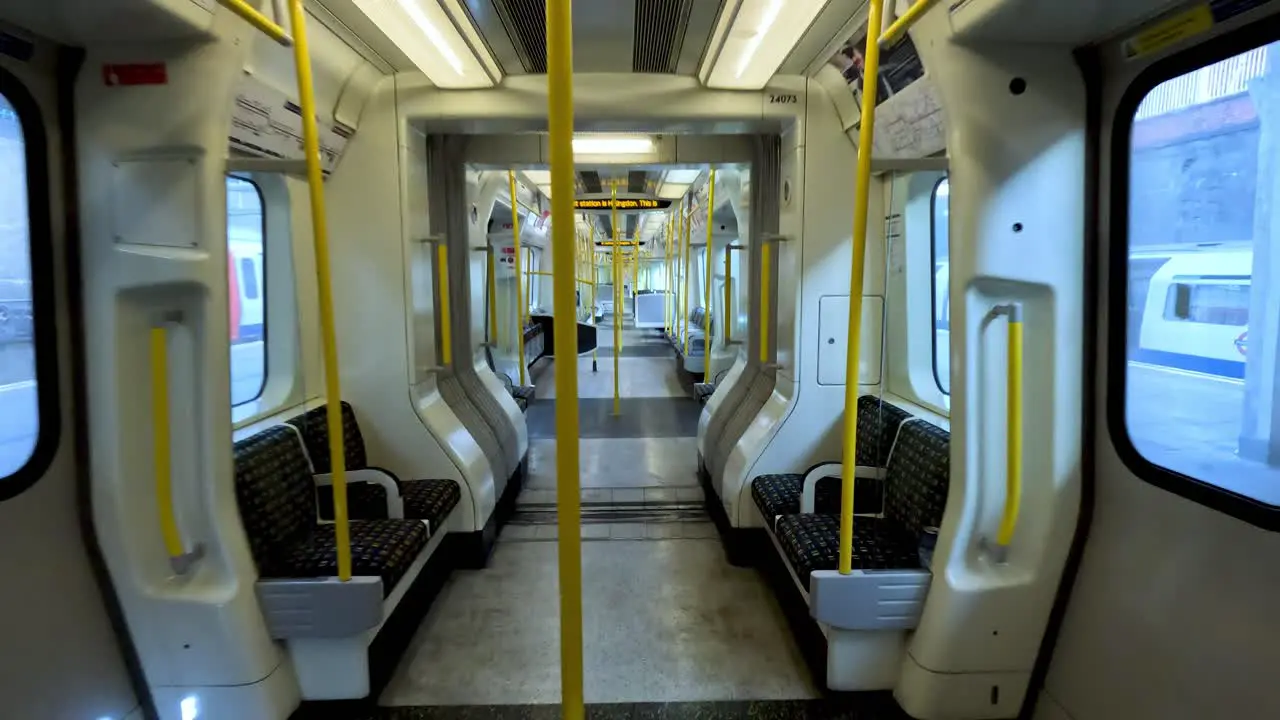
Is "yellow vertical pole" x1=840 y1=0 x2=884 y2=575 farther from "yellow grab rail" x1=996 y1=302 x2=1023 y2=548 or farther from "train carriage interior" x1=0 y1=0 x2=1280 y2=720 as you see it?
"yellow grab rail" x1=996 y1=302 x2=1023 y2=548

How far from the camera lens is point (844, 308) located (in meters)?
4.05

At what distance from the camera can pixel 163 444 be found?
7.49ft

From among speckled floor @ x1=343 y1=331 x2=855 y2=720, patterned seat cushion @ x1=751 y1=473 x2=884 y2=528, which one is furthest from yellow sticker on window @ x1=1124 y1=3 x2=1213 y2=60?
speckled floor @ x1=343 y1=331 x2=855 y2=720

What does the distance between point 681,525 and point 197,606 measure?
10.1 feet

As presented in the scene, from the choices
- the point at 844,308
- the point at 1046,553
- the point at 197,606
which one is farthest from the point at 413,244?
the point at 1046,553

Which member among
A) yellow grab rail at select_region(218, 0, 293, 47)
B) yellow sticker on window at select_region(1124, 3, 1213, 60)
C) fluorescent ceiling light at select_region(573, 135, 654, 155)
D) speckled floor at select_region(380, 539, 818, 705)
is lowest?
speckled floor at select_region(380, 539, 818, 705)

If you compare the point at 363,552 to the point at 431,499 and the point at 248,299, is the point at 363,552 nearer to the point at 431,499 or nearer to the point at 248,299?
the point at 431,499

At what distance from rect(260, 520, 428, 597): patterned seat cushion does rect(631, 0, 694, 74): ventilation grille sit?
2.57 meters

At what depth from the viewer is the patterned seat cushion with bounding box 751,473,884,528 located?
364cm

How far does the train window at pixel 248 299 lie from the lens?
12.6ft

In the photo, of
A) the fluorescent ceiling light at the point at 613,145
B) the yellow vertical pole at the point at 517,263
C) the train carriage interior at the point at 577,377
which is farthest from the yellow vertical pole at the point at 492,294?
the train carriage interior at the point at 577,377

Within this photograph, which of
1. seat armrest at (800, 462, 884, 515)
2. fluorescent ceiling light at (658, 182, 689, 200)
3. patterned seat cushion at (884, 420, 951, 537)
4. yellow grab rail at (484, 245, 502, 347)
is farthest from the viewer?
fluorescent ceiling light at (658, 182, 689, 200)

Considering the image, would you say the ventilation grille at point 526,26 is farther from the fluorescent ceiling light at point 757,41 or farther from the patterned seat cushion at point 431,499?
the patterned seat cushion at point 431,499

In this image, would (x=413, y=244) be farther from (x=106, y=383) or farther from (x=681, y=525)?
(x=681, y=525)
